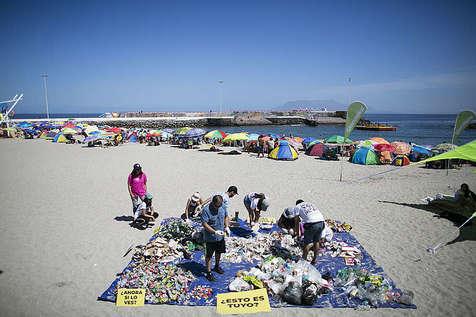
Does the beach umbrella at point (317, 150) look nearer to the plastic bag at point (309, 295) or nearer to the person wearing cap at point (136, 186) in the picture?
the person wearing cap at point (136, 186)

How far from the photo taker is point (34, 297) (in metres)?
4.21

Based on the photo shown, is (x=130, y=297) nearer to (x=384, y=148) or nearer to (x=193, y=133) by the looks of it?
(x=384, y=148)


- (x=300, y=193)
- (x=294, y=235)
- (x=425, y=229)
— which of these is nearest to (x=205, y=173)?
(x=300, y=193)

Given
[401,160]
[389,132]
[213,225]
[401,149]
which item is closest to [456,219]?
[213,225]

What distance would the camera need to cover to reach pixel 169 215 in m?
7.64

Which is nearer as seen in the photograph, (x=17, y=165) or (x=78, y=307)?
(x=78, y=307)

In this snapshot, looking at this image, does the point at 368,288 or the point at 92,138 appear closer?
the point at 368,288

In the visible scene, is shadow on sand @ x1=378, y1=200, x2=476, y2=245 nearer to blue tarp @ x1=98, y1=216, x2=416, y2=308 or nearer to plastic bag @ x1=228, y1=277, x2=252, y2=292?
Result: blue tarp @ x1=98, y1=216, x2=416, y2=308

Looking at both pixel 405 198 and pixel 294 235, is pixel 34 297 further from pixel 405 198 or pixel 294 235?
pixel 405 198

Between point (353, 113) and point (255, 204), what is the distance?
6.05 m

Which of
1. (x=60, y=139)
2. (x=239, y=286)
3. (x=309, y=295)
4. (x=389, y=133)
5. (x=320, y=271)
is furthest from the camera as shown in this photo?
(x=389, y=133)

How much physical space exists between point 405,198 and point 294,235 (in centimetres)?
569

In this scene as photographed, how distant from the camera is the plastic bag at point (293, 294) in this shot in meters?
4.08

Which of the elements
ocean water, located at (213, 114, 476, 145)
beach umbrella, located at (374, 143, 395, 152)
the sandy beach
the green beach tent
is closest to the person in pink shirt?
the sandy beach
